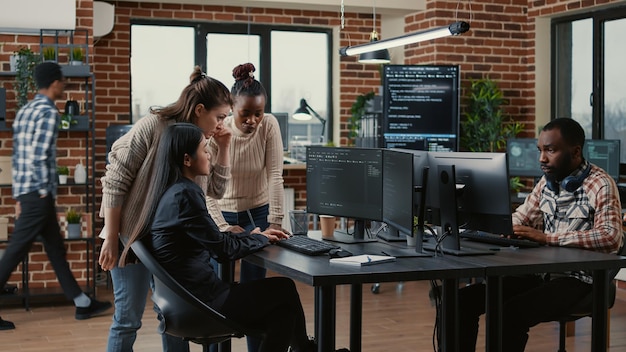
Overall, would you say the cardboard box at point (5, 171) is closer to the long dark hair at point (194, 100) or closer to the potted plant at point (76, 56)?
the potted plant at point (76, 56)

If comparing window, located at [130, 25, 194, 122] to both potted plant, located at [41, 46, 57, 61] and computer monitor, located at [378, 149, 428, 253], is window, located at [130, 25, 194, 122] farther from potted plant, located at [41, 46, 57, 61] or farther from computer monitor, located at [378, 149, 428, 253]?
computer monitor, located at [378, 149, 428, 253]

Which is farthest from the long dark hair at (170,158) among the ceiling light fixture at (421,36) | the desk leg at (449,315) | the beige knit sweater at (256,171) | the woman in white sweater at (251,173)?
the ceiling light fixture at (421,36)

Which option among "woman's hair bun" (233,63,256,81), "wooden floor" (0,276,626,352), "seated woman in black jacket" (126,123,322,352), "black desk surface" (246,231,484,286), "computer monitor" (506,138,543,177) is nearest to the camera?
"black desk surface" (246,231,484,286)

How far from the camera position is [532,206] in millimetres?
4371

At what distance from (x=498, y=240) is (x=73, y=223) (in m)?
3.65

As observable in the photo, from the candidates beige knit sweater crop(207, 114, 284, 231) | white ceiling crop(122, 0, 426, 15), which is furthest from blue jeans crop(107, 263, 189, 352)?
white ceiling crop(122, 0, 426, 15)

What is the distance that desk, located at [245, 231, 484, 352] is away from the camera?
3.27 meters

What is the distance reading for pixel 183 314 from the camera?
134 inches

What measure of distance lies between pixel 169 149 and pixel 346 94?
5460 mm

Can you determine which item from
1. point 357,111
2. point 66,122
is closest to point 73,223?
point 66,122

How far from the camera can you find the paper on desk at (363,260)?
347 centimetres

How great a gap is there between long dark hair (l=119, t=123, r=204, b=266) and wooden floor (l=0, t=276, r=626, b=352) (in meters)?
1.97

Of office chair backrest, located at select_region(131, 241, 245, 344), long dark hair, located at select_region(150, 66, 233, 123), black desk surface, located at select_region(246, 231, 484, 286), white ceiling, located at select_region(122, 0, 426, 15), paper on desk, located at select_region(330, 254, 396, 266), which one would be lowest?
office chair backrest, located at select_region(131, 241, 245, 344)

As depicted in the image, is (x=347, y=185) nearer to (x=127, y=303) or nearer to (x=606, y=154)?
(x=127, y=303)
